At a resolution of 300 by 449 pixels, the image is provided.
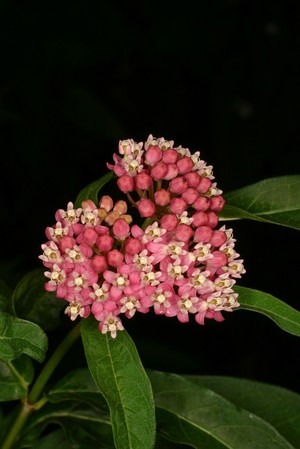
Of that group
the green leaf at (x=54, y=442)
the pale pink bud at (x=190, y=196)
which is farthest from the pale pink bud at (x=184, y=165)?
the green leaf at (x=54, y=442)

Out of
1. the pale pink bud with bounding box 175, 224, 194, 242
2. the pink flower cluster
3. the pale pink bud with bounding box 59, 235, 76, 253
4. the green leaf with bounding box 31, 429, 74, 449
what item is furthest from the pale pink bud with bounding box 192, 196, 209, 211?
the green leaf with bounding box 31, 429, 74, 449

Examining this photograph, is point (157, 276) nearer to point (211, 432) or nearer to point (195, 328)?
point (211, 432)

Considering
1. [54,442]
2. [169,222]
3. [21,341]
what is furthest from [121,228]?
[54,442]

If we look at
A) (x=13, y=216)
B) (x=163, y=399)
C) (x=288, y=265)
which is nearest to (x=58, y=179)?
(x=13, y=216)

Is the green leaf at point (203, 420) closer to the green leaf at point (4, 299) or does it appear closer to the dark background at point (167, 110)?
the green leaf at point (4, 299)

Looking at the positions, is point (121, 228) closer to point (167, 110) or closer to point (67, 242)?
point (67, 242)

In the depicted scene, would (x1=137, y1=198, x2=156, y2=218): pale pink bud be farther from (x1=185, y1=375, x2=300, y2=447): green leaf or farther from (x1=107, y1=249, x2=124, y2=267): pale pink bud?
(x1=185, y1=375, x2=300, y2=447): green leaf
